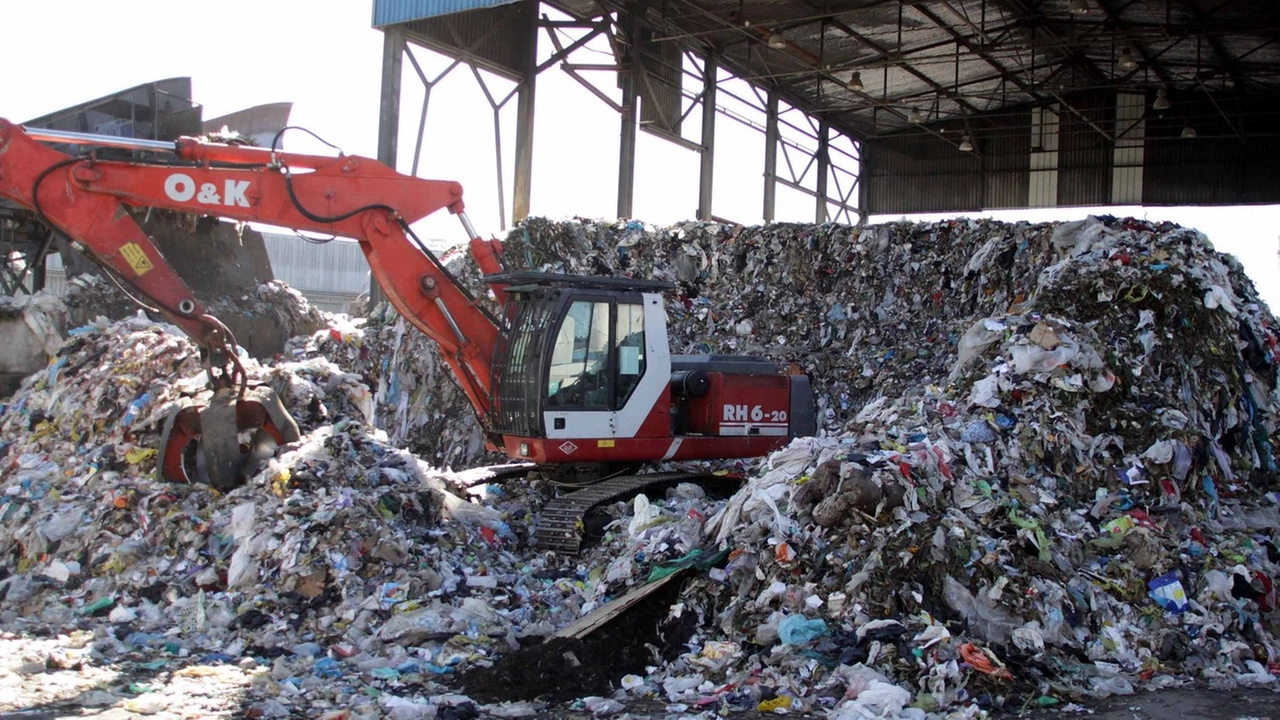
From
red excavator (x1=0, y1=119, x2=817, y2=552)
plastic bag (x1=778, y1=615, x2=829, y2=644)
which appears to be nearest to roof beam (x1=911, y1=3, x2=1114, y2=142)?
red excavator (x1=0, y1=119, x2=817, y2=552)

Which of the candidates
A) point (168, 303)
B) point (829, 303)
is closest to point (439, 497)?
point (168, 303)

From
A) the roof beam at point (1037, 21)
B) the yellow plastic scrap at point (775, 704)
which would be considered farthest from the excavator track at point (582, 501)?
the roof beam at point (1037, 21)

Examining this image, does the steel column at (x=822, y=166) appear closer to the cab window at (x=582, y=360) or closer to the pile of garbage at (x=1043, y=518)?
the pile of garbage at (x=1043, y=518)

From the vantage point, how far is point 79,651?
6008 mm

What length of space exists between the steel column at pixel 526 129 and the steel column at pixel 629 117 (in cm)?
140

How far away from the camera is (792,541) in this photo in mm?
6293

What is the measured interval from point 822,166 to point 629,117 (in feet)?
24.9

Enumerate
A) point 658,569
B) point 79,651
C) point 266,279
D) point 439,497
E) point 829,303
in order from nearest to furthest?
point 79,651
point 658,569
point 439,497
point 829,303
point 266,279

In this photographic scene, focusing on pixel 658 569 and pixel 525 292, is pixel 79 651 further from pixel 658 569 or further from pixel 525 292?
pixel 525 292

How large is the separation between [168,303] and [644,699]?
14.1ft

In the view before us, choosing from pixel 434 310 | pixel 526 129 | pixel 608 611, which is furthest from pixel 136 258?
pixel 526 129

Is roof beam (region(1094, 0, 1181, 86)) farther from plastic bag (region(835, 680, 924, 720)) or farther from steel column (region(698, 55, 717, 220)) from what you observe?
plastic bag (region(835, 680, 924, 720))

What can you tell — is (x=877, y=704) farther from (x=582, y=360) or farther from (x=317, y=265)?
(x=317, y=265)

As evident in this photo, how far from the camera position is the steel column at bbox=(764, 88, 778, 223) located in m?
21.9
